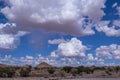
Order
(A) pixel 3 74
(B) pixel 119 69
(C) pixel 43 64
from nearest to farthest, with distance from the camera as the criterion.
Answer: (A) pixel 3 74
(B) pixel 119 69
(C) pixel 43 64

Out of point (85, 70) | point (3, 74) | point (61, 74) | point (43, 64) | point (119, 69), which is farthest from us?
point (43, 64)

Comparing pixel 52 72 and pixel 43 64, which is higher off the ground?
pixel 43 64

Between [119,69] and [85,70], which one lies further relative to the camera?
[119,69]

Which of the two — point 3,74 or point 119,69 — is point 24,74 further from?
point 119,69

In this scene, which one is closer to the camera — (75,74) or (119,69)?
(75,74)

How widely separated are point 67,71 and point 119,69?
2440 centimetres

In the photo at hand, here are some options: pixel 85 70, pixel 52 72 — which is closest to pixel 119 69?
pixel 85 70

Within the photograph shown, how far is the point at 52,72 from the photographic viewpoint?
409 ft

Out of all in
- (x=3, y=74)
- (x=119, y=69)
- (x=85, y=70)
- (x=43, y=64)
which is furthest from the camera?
(x=43, y=64)

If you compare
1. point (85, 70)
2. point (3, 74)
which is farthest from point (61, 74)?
point (3, 74)

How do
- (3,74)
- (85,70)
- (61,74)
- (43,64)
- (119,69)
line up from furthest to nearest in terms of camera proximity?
(43,64)
(119,69)
(85,70)
(61,74)
(3,74)

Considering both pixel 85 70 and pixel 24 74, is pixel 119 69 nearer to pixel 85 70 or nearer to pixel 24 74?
pixel 85 70

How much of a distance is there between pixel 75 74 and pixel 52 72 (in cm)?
1000

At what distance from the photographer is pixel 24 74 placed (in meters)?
111
